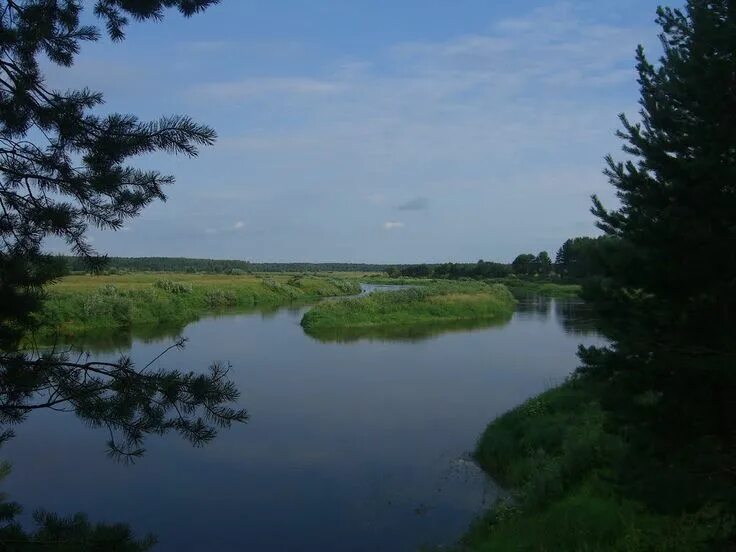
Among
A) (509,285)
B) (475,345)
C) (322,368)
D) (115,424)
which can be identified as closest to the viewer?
(115,424)

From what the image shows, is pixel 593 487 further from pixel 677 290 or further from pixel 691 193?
pixel 691 193

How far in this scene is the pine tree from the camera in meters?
3.81

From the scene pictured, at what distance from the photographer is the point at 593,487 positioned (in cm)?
688

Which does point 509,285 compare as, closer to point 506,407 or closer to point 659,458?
point 506,407

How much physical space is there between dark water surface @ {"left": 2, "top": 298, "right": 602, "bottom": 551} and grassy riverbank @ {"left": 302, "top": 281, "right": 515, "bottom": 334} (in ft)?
35.9

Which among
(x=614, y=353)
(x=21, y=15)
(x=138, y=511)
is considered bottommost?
(x=138, y=511)

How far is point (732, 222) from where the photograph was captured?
389 cm

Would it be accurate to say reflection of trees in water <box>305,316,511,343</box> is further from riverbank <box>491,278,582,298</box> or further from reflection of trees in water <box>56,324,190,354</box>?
riverbank <box>491,278,582,298</box>

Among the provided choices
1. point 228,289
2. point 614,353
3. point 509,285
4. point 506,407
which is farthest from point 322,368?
point 509,285

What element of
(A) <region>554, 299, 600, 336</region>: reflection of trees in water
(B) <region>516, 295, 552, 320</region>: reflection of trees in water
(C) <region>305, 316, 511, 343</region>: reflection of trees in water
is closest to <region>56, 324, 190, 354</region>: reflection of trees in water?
(C) <region>305, 316, 511, 343</region>: reflection of trees in water

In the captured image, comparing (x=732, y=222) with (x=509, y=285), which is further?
(x=509, y=285)

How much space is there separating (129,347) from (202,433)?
2316 centimetres

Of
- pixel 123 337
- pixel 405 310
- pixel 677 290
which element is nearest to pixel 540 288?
pixel 405 310

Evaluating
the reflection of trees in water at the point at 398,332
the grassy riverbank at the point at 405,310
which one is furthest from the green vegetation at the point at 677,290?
the grassy riverbank at the point at 405,310
